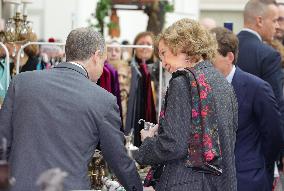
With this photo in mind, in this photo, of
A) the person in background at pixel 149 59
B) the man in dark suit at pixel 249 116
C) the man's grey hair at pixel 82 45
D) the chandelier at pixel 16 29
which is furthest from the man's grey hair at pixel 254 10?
the man's grey hair at pixel 82 45

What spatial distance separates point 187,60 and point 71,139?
673 mm

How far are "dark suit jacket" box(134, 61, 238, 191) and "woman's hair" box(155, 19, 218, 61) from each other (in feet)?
0.20

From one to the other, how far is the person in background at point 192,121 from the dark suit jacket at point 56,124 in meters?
0.24

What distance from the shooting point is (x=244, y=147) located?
469cm

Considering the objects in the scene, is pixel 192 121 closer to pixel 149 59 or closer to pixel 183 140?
pixel 183 140

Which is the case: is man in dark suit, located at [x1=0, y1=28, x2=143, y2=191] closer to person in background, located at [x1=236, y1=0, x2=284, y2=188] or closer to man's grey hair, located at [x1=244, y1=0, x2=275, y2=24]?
person in background, located at [x1=236, y1=0, x2=284, y2=188]

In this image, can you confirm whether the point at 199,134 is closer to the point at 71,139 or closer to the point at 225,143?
the point at 225,143

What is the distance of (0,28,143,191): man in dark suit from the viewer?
3564mm

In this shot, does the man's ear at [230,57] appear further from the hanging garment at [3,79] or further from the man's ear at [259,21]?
the hanging garment at [3,79]

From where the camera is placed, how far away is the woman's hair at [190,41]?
3.79 meters

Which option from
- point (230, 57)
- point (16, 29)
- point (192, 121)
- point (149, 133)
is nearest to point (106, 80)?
point (16, 29)

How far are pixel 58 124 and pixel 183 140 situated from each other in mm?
568

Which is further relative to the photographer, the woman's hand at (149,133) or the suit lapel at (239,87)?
the suit lapel at (239,87)

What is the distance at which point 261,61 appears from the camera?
5.41m
